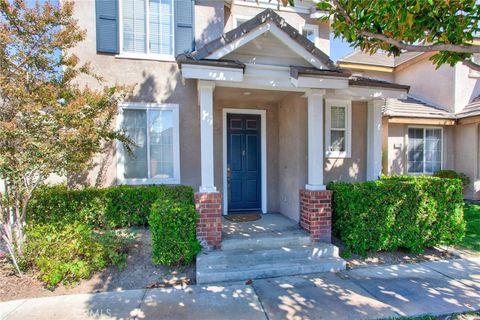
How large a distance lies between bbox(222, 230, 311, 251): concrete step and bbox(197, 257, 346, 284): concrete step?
0.40 metres

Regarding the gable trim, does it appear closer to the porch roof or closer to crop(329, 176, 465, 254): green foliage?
the porch roof

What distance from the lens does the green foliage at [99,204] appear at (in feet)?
18.3

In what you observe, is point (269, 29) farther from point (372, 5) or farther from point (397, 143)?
point (397, 143)

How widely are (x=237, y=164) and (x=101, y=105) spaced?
3.73 meters

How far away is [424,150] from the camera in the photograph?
37.7 feet

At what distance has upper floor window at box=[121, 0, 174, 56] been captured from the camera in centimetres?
659

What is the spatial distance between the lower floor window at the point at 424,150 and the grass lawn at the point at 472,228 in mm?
2175

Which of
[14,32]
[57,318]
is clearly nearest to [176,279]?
[57,318]

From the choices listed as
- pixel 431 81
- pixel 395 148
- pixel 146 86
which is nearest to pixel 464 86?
pixel 431 81

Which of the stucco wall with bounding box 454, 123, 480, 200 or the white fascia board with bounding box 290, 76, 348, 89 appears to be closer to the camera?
the white fascia board with bounding box 290, 76, 348, 89

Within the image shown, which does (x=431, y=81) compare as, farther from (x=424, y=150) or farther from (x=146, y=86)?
(x=146, y=86)

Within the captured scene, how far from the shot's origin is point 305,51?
5.36 meters

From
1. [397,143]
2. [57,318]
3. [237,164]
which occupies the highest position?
[397,143]

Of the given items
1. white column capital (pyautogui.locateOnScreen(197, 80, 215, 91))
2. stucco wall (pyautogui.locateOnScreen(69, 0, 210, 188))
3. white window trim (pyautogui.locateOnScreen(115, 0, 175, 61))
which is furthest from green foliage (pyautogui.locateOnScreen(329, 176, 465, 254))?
white window trim (pyautogui.locateOnScreen(115, 0, 175, 61))
